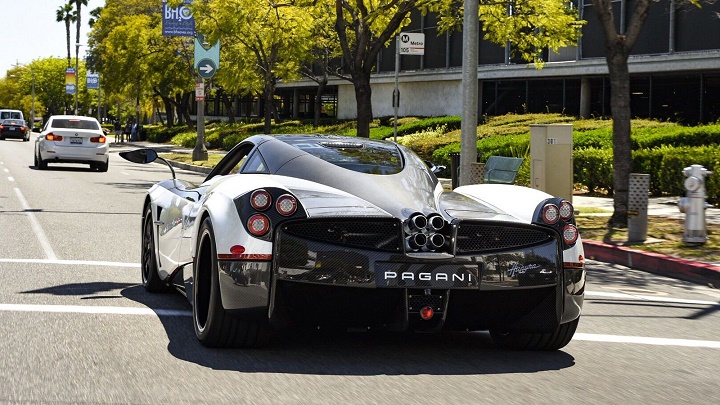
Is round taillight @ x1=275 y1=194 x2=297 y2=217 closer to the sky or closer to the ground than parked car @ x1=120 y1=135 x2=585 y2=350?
closer to the sky

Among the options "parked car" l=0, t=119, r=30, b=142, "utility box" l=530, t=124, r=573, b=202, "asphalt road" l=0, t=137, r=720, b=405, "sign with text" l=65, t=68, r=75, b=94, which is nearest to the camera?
"asphalt road" l=0, t=137, r=720, b=405

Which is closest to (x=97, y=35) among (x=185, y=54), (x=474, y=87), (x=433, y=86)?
(x=185, y=54)

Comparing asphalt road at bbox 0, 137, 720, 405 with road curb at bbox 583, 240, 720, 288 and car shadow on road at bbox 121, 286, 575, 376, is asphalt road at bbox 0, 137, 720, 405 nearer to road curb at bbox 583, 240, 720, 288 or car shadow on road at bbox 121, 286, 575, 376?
car shadow on road at bbox 121, 286, 575, 376

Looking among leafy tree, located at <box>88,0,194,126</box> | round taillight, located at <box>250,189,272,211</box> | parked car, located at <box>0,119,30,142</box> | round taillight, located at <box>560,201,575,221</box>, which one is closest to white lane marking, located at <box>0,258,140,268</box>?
round taillight, located at <box>250,189,272,211</box>

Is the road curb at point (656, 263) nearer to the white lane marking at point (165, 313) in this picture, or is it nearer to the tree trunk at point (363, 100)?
the white lane marking at point (165, 313)

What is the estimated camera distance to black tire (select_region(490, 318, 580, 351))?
6.65m

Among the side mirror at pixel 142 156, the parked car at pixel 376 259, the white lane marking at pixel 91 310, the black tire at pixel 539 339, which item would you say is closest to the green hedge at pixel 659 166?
the side mirror at pixel 142 156

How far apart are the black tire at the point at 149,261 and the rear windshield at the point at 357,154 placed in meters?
1.90

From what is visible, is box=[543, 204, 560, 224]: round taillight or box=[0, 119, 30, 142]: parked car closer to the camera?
box=[543, 204, 560, 224]: round taillight

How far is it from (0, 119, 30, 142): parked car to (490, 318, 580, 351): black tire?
68.4m

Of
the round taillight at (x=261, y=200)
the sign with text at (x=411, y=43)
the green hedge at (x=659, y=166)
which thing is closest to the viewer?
the round taillight at (x=261, y=200)

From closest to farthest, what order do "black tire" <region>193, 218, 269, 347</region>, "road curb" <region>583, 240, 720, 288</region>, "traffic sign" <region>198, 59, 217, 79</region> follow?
"black tire" <region>193, 218, 269, 347</region>, "road curb" <region>583, 240, 720, 288</region>, "traffic sign" <region>198, 59, 217, 79</region>

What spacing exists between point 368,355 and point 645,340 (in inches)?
85.0

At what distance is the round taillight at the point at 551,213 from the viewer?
21.1ft
